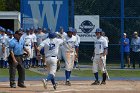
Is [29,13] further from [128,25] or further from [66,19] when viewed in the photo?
[128,25]

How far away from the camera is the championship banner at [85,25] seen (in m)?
29.1

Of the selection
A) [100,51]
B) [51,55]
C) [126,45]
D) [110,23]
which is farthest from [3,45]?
[51,55]

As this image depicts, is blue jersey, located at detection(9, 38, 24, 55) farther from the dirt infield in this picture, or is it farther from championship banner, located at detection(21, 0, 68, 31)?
championship banner, located at detection(21, 0, 68, 31)

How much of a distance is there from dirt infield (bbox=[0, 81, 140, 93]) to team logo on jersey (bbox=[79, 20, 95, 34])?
8.63 metres

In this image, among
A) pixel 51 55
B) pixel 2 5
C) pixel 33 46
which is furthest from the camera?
pixel 2 5

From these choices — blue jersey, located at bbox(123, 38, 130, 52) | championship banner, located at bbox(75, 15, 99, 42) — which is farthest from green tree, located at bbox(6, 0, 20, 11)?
blue jersey, located at bbox(123, 38, 130, 52)

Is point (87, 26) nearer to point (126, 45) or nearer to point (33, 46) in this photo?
point (126, 45)

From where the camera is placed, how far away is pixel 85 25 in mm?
29031

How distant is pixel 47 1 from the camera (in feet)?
96.1

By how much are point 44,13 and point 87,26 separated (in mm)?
2606

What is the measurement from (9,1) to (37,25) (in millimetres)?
25067

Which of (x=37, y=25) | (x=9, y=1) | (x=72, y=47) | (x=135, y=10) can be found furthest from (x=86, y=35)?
(x=9, y=1)

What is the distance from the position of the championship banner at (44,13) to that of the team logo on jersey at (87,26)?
3.17 ft

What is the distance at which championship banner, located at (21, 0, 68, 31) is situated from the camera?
95.1 feet
